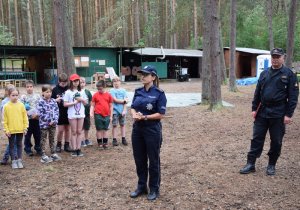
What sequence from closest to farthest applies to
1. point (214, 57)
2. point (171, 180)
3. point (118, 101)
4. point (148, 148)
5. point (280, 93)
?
point (148, 148) < point (280, 93) < point (171, 180) < point (118, 101) < point (214, 57)

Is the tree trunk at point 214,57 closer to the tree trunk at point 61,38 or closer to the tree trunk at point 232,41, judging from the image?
the tree trunk at point 61,38

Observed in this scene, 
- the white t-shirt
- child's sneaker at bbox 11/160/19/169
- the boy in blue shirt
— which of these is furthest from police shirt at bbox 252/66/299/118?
child's sneaker at bbox 11/160/19/169

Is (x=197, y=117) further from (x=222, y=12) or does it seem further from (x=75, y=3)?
(x=75, y=3)

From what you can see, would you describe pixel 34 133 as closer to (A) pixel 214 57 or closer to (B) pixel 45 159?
(B) pixel 45 159

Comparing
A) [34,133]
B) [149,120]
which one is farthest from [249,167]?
[34,133]

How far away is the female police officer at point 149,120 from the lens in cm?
430

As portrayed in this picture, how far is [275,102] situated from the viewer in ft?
16.9

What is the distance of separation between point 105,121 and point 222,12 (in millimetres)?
26934

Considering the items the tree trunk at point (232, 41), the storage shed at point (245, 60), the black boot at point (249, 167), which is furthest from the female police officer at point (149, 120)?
the storage shed at point (245, 60)

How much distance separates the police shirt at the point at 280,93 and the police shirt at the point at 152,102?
176 cm

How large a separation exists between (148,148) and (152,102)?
570 mm

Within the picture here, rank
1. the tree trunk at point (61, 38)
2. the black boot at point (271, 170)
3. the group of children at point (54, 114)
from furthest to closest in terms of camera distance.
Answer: the tree trunk at point (61, 38)
the group of children at point (54, 114)
the black boot at point (271, 170)

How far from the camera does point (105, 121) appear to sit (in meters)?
7.26

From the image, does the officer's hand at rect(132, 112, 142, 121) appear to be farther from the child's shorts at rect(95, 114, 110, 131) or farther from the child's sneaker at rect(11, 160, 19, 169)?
the child's shorts at rect(95, 114, 110, 131)
